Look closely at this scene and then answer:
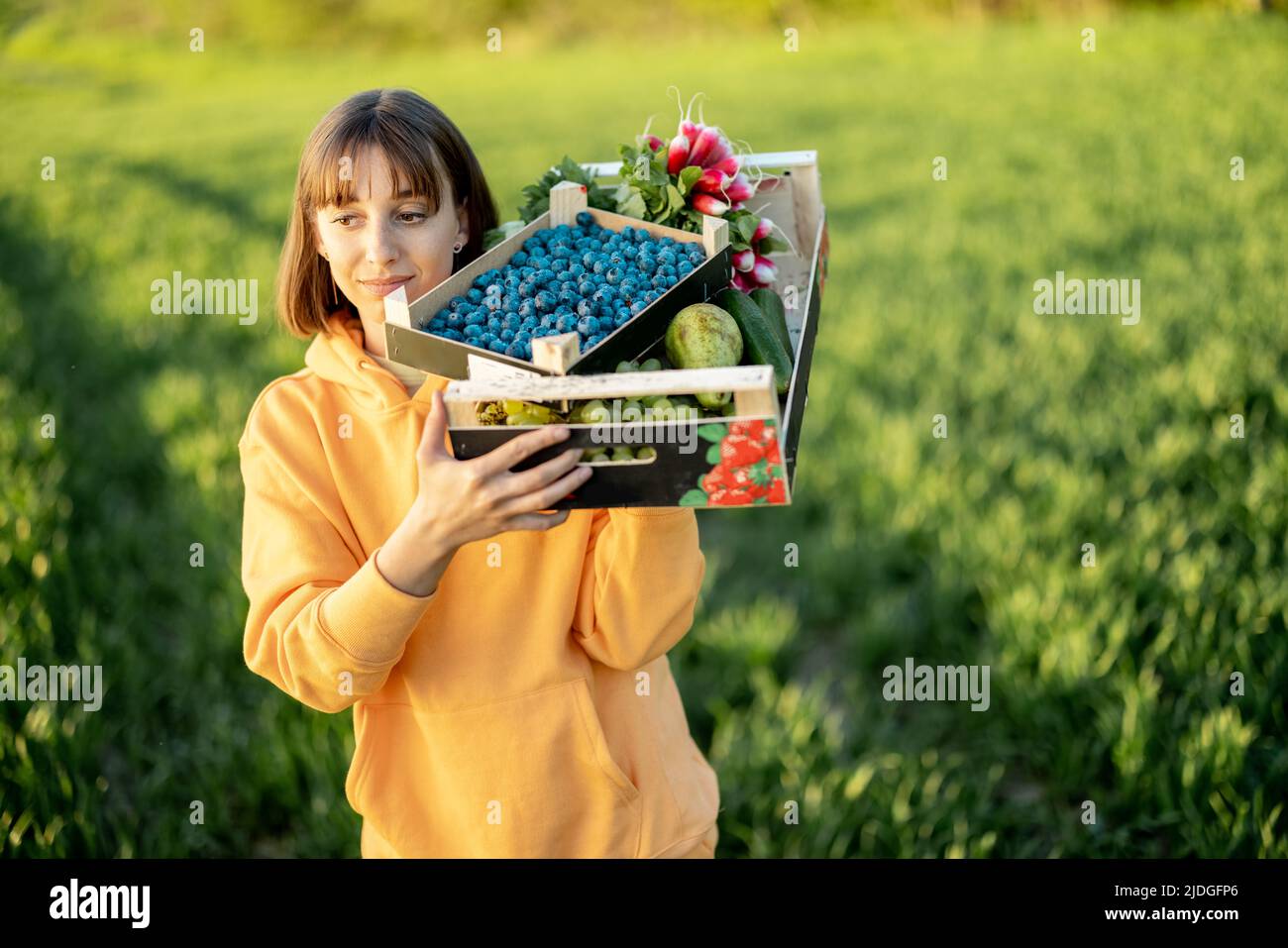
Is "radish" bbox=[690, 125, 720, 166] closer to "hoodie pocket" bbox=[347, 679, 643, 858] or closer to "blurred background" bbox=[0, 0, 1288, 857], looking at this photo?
"hoodie pocket" bbox=[347, 679, 643, 858]

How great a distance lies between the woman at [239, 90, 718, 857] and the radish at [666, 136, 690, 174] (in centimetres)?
29

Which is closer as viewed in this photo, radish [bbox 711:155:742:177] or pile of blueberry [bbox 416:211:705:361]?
pile of blueberry [bbox 416:211:705:361]

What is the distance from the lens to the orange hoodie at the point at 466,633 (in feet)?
5.07

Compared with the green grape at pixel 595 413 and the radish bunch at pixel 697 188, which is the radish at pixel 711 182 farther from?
the green grape at pixel 595 413

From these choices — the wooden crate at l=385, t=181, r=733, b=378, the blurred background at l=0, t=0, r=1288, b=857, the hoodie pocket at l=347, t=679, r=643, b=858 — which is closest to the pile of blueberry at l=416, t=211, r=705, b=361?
the wooden crate at l=385, t=181, r=733, b=378

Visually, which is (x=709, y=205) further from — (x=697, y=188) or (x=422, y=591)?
(x=422, y=591)

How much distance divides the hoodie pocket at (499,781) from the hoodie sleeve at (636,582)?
94 mm

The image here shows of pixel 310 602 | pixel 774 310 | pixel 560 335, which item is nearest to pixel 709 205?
pixel 774 310

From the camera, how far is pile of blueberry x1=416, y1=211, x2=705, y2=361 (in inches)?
56.2

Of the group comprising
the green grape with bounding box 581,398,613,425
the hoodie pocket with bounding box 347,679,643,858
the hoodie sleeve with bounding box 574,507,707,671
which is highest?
the green grape with bounding box 581,398,613,425

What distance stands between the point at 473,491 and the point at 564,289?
34 cm
